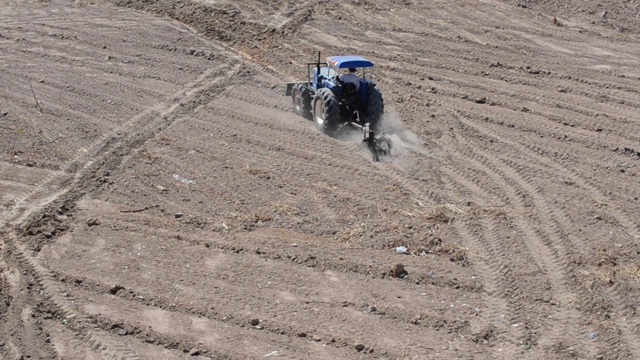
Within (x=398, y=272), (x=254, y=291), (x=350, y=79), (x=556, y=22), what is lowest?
(x=254, y=291)

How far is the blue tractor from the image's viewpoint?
60.1 feet

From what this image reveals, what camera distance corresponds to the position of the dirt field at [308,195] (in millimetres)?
12531

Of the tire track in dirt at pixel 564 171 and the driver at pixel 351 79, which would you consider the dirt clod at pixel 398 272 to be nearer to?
the tire track in dirt at pixel 564 171

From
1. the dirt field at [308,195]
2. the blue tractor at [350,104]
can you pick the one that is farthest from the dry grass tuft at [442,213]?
the blue tractor at [350,104]

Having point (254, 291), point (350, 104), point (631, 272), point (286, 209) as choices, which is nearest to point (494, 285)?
point (631, 272)

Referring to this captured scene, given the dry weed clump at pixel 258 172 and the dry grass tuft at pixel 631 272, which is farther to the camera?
the dry weed clump at pixel 258 172

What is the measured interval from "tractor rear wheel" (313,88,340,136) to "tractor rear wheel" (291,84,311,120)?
0.63m

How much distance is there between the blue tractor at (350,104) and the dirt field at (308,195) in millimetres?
341

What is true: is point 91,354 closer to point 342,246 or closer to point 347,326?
point 347,326

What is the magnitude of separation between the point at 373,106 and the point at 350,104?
576mm

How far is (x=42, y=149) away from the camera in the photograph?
18469mm

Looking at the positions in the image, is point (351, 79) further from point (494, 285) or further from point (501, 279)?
point (494, 285)

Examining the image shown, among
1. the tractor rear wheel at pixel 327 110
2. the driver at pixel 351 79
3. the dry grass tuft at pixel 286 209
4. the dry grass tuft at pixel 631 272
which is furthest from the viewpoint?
the driver at pixel 351 79

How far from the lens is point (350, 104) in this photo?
18875 millimetres
